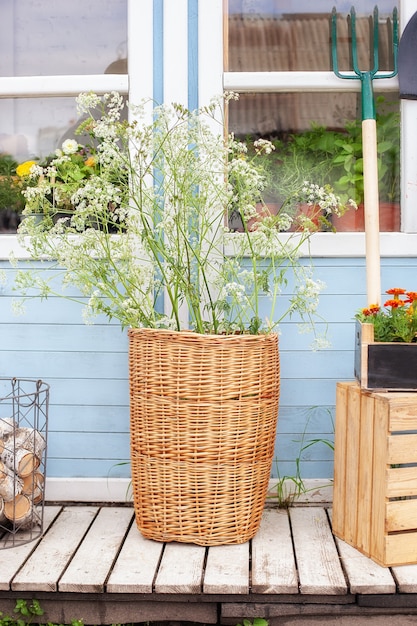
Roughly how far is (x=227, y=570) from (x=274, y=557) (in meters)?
0.17

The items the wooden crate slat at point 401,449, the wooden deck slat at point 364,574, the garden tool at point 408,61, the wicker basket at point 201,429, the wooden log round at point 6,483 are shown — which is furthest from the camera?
the garden tool at point 408,61

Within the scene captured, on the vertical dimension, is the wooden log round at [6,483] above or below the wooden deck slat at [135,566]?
above

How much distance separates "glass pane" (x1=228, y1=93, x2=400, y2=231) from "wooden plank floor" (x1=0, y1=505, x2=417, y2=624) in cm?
122

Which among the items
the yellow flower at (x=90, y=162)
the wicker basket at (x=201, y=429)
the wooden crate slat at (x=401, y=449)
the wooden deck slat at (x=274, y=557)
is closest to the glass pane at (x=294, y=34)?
the yellow flower at (x=90, y=162)

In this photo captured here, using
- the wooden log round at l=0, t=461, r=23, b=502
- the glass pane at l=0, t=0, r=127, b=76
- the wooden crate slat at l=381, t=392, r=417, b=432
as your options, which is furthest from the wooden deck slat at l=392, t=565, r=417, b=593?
the glass pane at l=0, t=0, r=127, b=76

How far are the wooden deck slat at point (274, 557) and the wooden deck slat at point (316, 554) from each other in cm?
2

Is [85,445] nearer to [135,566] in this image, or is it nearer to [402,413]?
[135,566]

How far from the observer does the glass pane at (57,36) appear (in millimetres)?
2854

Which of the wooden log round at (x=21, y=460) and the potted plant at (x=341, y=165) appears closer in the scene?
the wooden log round at (x=21, y=460)

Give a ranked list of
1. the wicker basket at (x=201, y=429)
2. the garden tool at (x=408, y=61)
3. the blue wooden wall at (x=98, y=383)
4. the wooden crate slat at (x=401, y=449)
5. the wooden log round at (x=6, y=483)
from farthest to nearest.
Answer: the blue wooden wall at (x=98, y=383) < the garden tool at (x=408, y=61) < the wooden log round at (x=6, y=483) < the wicker basket at (x=201, y=429) < the wooden crate slat at (x=401, y=449)

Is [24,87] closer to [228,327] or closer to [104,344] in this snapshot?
[104,344]

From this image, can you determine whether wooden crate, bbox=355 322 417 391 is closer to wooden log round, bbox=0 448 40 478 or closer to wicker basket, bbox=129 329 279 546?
wicker basket, bbox=129 329 279 546

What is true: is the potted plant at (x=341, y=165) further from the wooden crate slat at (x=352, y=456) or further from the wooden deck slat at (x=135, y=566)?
the wooden deck slat at (x=135, y=566)

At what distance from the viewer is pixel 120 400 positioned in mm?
2830
